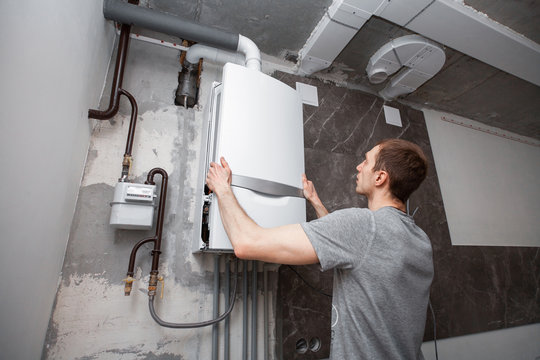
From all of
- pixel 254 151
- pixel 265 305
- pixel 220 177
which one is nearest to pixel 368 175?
pixel 254 151

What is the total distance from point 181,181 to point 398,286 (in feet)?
3.21

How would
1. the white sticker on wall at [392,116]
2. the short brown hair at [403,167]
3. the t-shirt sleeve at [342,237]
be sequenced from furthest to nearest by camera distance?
the white sticker on wall at [392,116]
the short brown hair at [403,167]
the t-shirt sleeve at [342,237]

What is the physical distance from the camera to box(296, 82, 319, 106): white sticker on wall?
5.39 feet

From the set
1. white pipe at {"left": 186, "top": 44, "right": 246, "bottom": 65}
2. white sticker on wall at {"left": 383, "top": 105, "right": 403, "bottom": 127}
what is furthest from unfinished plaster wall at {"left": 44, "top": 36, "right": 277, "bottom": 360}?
white sticker on wall at {"left": 383, "top": 105, "right": 403, "bottom": 127}

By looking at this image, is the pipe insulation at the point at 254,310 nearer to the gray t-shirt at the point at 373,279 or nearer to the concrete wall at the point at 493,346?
the gray t-shirt at the point at 373,279

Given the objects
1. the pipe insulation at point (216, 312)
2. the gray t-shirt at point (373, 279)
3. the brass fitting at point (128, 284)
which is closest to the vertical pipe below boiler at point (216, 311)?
the pipe insulation at point (216, 312)

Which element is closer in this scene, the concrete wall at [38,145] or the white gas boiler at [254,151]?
the concrete wall at [38,145]

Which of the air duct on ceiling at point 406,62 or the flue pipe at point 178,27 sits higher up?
the air duct on ceiling at point 406,62

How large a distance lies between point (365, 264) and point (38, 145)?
0.95 metres

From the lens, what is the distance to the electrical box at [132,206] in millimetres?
993

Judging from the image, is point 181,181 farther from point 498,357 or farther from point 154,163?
point 498,357

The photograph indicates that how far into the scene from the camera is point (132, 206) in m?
1.01

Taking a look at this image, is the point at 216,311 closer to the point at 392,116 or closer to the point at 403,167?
the point at 403,167

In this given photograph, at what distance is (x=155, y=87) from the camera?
1326mm
